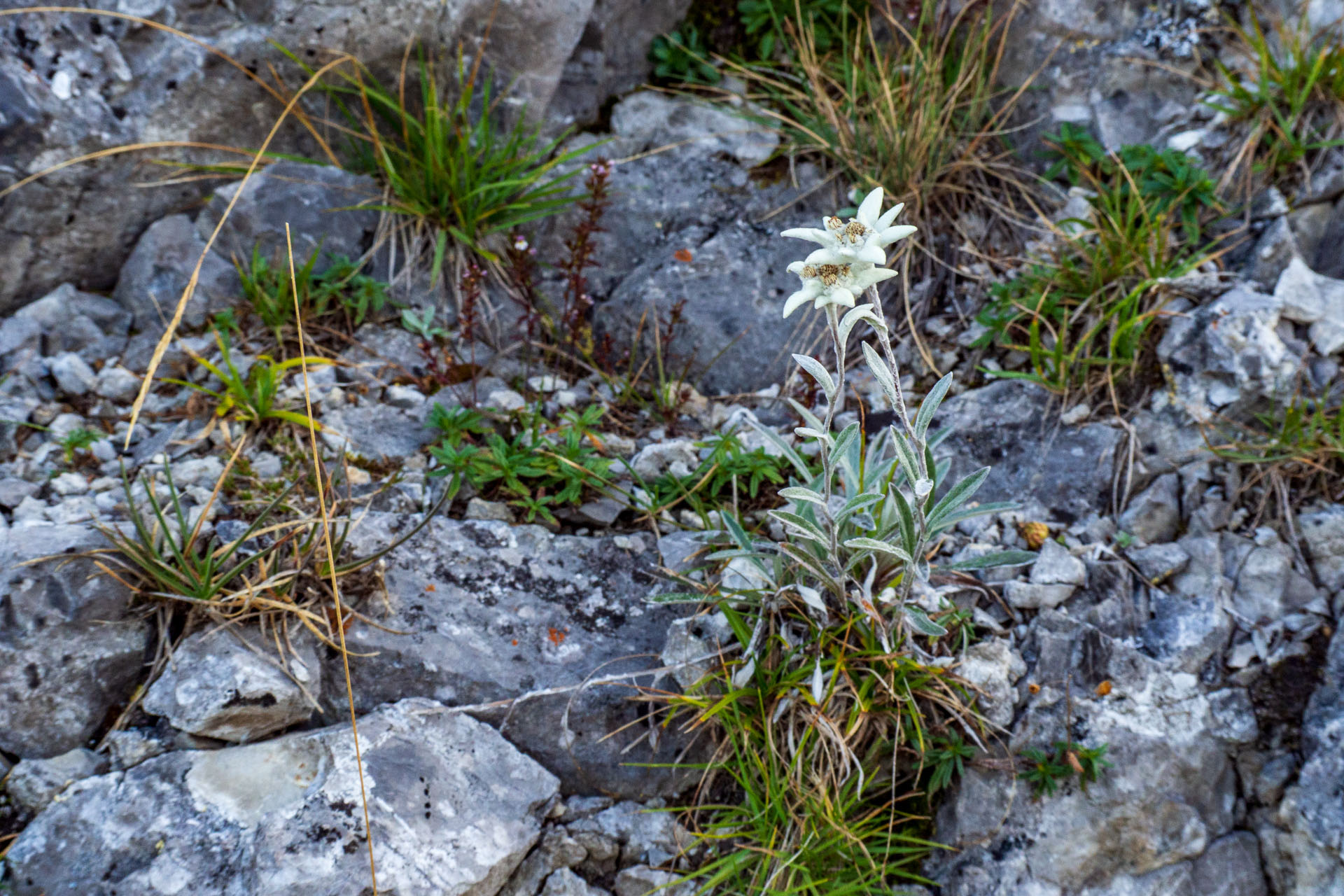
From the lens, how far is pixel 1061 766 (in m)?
2.18

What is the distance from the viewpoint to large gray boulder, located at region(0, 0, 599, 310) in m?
3.05

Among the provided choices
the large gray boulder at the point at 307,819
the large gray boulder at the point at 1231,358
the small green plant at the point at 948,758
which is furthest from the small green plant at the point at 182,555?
the large gray boulder at the point at 1231,358

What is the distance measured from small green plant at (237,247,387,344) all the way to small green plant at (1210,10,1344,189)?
10.7ft

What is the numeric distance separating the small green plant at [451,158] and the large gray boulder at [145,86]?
0.47 ft

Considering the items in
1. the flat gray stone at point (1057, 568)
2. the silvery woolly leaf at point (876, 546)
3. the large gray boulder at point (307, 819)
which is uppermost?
the silvery woolly leaf at point (876, 546)

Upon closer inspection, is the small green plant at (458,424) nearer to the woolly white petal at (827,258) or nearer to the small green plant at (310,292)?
the small green plant at (310,292)

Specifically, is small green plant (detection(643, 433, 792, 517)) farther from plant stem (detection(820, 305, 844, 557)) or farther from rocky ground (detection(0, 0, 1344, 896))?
plant stem (detection(820, 305, 844, 557))

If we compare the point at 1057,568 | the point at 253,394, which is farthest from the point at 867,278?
the point at 253,394

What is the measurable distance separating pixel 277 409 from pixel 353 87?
4.97ft

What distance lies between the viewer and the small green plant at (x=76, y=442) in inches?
104

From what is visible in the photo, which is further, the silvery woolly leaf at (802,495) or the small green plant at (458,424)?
the small green plant at (458,424)

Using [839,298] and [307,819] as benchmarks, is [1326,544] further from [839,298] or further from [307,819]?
[307,819]

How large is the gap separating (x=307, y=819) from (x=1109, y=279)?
2.92 m

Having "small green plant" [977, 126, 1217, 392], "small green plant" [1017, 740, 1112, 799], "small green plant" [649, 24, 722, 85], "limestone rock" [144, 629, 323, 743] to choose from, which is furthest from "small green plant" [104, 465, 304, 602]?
"small green plant" [649, 24, 722, 85]
